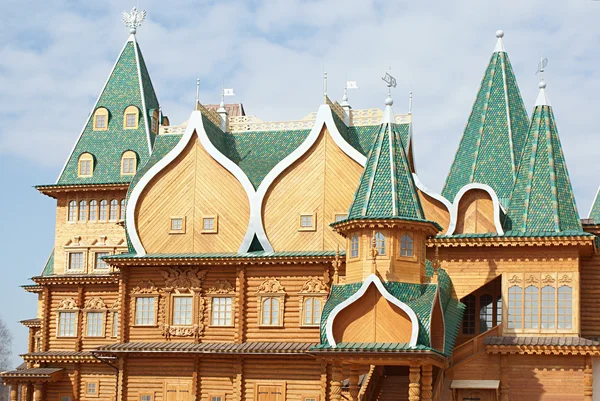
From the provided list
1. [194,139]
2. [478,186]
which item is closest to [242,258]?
[194,139]

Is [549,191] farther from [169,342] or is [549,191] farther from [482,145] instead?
[169,342]

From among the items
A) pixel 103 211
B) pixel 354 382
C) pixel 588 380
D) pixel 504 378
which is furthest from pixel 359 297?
pixel 103 211

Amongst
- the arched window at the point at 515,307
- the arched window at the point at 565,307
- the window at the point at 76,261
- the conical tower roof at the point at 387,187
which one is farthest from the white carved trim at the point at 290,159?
the window at the point at 76,261

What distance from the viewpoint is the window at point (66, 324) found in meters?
40.8

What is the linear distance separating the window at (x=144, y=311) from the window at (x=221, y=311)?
226cm

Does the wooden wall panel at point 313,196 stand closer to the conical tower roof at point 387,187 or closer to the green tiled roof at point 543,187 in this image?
the conical tower roof at point 387,187

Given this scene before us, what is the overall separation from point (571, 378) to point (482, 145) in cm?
938

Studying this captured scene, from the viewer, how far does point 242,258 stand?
34000mm

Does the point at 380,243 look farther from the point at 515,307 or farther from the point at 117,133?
the point at 117,133

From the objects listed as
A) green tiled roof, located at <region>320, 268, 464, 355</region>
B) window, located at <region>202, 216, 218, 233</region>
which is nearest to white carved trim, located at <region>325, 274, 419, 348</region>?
green tiled roof, located at <region>320, 268, 464, 355</region>

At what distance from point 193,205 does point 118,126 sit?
9.22 metres

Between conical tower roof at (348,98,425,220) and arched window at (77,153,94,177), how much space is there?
16.7m

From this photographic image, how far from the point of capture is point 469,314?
32.8 metres

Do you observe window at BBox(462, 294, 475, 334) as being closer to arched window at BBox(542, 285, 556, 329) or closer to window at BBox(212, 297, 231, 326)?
arched window at BBox(542, 285, 556, 329)
